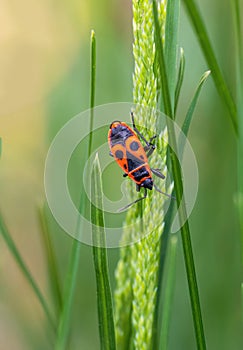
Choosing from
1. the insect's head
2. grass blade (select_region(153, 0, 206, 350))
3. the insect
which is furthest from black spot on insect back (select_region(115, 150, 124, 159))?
grass blade (select_region(153, 0, 206, 350))

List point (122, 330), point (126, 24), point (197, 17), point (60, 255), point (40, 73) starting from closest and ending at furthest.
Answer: point (197, 17)
point (122, 330)
point (60, 255)
point (126, 24)
point (40, 73)

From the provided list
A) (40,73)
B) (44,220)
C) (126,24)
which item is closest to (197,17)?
(44,220)

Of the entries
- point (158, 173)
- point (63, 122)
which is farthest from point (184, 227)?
point (63, 122)

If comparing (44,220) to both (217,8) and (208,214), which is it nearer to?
(208,214)

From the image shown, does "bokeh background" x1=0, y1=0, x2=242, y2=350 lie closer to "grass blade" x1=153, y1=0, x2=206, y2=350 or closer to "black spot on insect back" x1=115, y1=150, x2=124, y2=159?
"black spot on insect back" x1=115, y1=150, x2=124, y2=159

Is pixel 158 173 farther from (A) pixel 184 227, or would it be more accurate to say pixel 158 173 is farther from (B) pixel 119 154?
(B) pixel 119 154

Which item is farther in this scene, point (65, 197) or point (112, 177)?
point (112, 177)

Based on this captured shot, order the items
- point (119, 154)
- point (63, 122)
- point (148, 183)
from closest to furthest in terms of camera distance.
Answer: point (148, 183) < point (119, 154) < point (63, 122)
